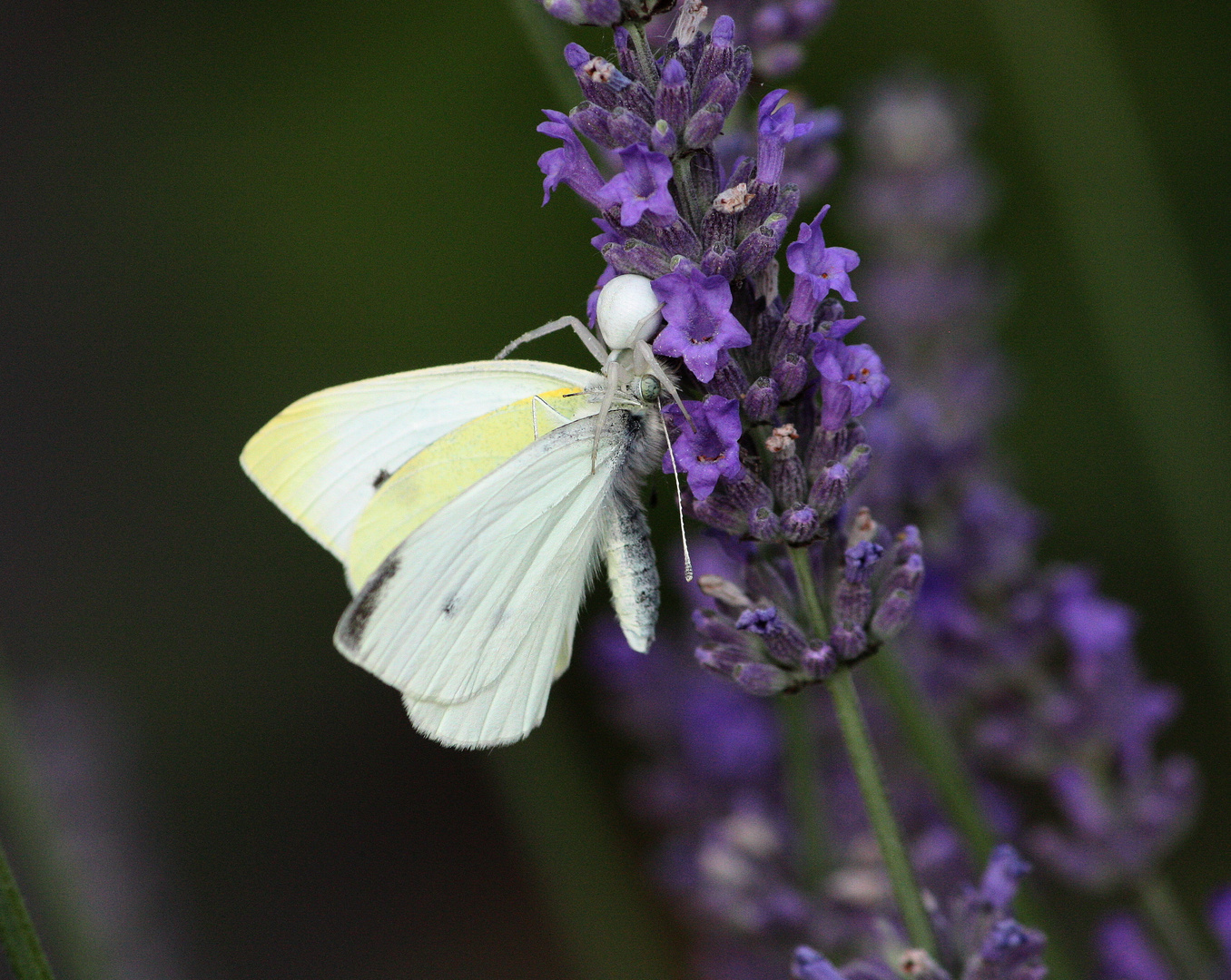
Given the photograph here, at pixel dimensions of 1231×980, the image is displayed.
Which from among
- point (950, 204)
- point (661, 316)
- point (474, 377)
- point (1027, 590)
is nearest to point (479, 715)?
point (474, 377)

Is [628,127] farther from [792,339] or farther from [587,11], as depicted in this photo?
[792,339]

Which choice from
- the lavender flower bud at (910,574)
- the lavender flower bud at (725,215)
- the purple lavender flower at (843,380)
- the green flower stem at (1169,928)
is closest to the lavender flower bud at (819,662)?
the lavender flower bud at (910,574)

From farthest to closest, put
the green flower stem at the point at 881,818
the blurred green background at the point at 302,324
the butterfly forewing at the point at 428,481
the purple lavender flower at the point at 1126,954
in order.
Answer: the blurred green background at the point at 302,324 < the butterfly forewing at the point at 428,481 < the purple lavender flower at the point at 1126,954 < the green flower stem at the point at 881,818

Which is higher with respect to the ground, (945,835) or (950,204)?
(950,204)

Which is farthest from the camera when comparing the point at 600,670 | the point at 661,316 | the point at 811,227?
the point at 600,670

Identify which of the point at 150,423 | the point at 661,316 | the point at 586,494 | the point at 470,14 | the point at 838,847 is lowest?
the point at 838,847

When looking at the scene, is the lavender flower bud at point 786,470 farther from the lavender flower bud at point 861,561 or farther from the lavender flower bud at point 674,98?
the lavender flower bud at point 674,98

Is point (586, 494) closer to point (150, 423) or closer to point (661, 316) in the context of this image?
point (661, 316)
